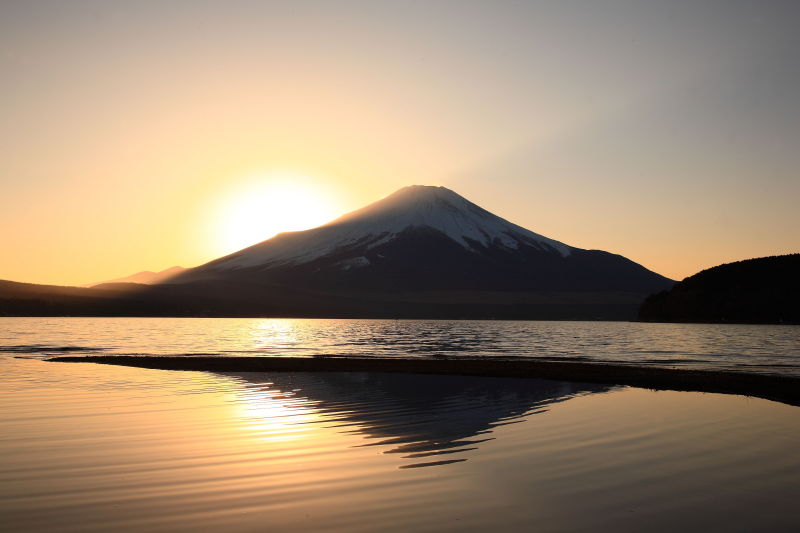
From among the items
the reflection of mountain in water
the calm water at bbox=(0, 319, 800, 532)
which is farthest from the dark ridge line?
the calm water at bbox=(0, 319, 800, 532)

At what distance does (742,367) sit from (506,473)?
43.9m

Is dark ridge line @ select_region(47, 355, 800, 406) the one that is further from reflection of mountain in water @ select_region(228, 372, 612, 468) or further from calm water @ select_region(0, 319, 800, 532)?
calm water @ select_region(0, 319, 800, 532)

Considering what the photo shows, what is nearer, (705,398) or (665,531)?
(665,531)

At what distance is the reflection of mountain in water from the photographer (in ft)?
69.6

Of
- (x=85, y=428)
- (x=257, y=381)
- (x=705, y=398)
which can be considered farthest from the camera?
(x=257, y=381)

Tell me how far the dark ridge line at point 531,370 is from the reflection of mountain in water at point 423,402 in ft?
8.72

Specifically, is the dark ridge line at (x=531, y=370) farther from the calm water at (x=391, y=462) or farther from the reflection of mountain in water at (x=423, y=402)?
the calm water at (x=391, y=462)

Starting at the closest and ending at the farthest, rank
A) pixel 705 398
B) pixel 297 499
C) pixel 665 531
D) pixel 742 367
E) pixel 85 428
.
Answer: pixel 665 531, pixel 297 499, pixel 85 428, pixel 705 398, pixel 742 367

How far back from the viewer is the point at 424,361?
55.9 metres

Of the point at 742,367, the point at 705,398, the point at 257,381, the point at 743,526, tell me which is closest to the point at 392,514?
the point at 743,526

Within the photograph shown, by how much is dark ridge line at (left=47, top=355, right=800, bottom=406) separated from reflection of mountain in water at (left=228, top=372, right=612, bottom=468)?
8.72 ft

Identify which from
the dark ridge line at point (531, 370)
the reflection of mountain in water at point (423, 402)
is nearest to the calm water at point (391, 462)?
the reflection of mountain in water at point (423, 402)

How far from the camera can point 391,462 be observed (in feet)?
57.0

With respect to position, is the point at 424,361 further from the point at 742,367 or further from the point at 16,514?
the point at 16,514
